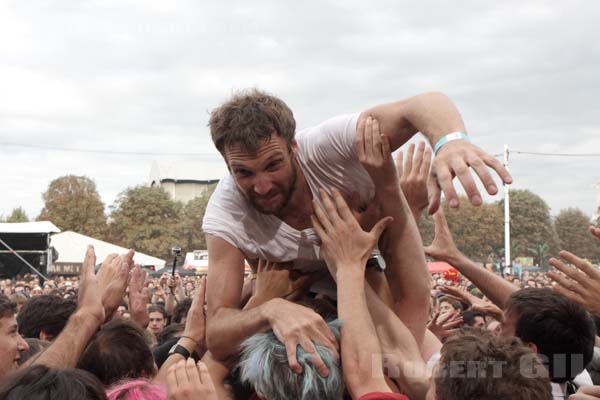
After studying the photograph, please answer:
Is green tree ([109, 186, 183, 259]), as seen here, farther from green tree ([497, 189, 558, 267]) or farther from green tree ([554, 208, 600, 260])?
green tree ([554, 208, 600, 260])

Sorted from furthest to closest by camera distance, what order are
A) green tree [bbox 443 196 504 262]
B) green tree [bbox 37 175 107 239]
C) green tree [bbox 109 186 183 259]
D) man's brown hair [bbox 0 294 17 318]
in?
green tree [bbox 443 196 504 262] → green tree [bbox 109 186 183 259] → green tree [bbox 37 175 107 239] → man's brown hair [bbox 0 294 17 318]

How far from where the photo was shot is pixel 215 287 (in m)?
3.29

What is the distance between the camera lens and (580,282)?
3109mm

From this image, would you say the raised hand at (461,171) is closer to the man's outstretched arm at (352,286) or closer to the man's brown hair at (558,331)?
the man's outstretched arm at (352,286)

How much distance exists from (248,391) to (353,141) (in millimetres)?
1111

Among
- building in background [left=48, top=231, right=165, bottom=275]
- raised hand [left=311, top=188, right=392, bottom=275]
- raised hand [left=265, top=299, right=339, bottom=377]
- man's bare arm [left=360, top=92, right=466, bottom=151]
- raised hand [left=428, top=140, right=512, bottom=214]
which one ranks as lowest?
building in background [left=48, top=231, right=165, bottom=275]

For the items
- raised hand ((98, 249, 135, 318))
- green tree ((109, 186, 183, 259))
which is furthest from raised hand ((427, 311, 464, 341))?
green tree ((109, 186, 183, 259))

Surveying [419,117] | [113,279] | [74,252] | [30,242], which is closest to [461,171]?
[419,117]

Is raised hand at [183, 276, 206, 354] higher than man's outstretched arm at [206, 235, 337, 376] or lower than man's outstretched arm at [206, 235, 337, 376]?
lower

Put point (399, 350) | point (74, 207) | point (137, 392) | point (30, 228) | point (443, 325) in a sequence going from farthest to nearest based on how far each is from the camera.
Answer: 1. point (74, 207)
2. point (30, 228)
3. point (443, 325)
4. point (399, 350)
5. point (137, 392)

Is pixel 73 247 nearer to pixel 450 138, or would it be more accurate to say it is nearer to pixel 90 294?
pixel 90 294

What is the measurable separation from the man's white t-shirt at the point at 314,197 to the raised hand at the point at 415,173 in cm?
50

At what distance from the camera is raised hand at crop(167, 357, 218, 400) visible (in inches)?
84.3

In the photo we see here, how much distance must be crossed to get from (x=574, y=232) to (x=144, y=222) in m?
56.8
